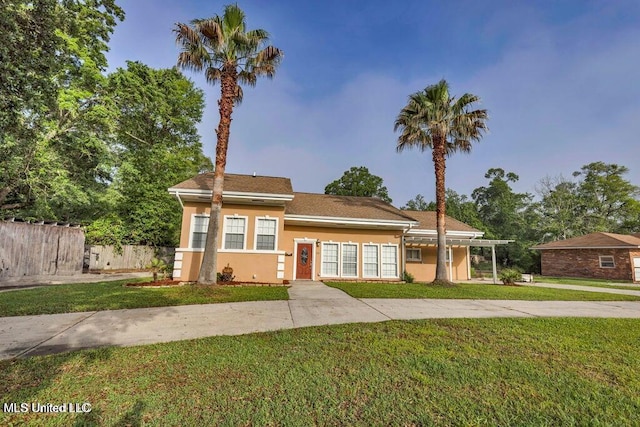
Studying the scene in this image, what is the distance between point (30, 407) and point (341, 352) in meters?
3.47

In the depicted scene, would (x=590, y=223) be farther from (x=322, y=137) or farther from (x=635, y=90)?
(x=322, y=137)

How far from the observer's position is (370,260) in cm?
1537

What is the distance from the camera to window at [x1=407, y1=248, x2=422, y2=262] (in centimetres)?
1675

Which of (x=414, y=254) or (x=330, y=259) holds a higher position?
(x=414, y=254)

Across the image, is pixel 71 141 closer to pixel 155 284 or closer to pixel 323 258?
pixel 155 284

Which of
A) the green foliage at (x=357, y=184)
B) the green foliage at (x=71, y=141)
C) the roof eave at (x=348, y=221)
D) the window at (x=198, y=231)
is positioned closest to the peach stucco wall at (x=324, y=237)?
the roof eave at (x=348, y=221)

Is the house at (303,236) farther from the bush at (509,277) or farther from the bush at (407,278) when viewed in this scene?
the bush at (509,277)

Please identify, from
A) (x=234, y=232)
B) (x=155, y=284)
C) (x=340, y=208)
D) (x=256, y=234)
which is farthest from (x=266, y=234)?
(x=340, y=208)

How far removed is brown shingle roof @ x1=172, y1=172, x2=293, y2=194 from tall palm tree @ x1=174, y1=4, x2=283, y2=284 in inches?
83.7

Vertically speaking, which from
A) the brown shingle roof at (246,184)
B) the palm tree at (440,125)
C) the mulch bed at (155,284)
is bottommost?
the mulch bed at (155,284)

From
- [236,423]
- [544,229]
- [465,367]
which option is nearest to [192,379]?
[236,423]

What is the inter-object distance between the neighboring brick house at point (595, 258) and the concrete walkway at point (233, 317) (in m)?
17.4

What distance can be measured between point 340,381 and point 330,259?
11.8 m

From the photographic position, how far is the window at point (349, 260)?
15141mm
